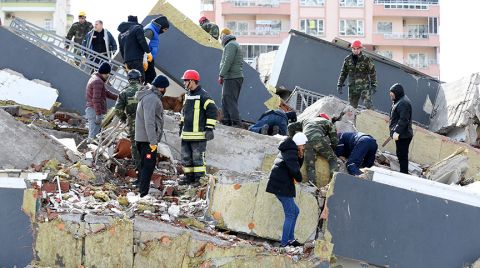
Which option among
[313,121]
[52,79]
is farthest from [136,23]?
[313,121]

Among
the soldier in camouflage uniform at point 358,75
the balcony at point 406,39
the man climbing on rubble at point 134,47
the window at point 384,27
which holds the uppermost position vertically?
the man climbing on rubble at point 134,47

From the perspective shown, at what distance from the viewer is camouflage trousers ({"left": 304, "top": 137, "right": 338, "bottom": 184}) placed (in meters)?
13.9

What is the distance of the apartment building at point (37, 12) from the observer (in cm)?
6806

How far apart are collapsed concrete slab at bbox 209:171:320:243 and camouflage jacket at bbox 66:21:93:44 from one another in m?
8.27

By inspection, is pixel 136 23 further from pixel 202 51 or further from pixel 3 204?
pixel 3 204

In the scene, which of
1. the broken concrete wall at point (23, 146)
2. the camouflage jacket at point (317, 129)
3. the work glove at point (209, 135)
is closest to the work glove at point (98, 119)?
the broken concrete wall at point (23, 146)

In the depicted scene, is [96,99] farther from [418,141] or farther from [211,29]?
[418,141]

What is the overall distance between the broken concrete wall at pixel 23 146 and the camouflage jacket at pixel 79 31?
5.61m

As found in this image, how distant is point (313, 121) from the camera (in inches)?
562

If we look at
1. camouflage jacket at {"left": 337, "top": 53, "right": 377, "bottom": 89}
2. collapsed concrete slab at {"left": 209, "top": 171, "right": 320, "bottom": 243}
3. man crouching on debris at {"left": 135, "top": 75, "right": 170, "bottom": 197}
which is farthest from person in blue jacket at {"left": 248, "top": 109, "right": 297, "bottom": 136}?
collapsed concrete slab at {"left": 209, "top": 171, "right": 320, "bottom": 243}

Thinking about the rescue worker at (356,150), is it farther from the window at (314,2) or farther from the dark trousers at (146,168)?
the window at (314,2)

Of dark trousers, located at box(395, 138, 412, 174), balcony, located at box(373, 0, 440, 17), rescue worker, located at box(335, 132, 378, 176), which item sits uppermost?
rescue worker, located at box(335, 132, 378, 176)

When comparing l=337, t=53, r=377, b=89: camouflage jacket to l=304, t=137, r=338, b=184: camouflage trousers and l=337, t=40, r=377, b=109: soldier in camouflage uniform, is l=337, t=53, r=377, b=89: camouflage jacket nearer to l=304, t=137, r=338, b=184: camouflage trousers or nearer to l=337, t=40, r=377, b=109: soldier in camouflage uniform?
l=337, t=40, r=377, b=109: soldier in camouflage uniform

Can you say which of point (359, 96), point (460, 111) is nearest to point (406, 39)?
point (460, 111)
